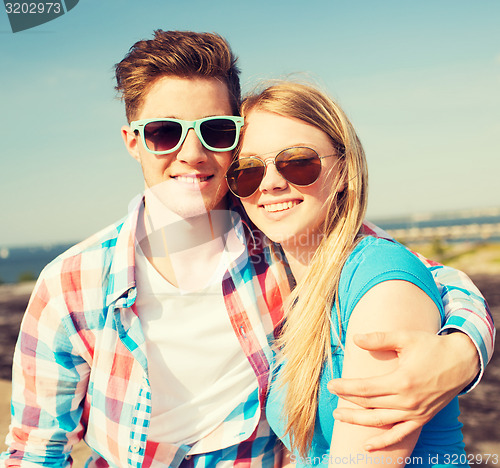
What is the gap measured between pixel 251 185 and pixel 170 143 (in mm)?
625

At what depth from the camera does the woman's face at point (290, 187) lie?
7.25 feet

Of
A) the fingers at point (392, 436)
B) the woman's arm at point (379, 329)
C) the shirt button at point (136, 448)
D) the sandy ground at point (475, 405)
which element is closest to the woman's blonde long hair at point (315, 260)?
the woman's arm at point (379, 329)

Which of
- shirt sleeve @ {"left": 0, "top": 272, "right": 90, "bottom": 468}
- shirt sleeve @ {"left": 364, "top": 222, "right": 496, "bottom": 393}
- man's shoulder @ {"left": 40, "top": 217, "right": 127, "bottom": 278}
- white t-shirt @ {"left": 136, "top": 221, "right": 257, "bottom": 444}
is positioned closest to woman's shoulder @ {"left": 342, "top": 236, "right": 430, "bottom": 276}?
shirt sleeve @ {"left": 364, "top": 222, "right": 496, "bottom": 393}

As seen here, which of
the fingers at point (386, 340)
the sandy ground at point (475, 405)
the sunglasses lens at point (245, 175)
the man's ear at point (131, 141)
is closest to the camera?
the fingers at point (386, 340)

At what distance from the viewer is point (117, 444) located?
7.94 ft

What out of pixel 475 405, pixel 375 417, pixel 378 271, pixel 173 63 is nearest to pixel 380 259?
pixel 378 271

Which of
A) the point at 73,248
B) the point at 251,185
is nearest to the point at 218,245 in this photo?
the point at 251,185

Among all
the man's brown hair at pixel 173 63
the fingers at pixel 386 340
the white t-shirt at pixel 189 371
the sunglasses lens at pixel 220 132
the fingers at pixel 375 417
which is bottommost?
the white t-shirt at pixel 189 371

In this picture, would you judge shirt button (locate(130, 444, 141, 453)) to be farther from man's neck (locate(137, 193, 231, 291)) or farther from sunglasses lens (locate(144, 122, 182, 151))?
sunglasses lens (locate(144, 122, 182, 151))

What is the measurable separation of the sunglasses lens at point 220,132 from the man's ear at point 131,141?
0.68 metres

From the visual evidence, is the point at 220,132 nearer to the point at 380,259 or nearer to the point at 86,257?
the point at 86,257

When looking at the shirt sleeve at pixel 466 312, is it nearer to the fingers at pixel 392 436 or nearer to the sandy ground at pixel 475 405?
the fingers at pixel 392 436

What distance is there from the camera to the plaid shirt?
2391 millimetres

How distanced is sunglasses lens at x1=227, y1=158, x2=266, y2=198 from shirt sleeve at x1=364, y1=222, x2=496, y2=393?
0.72 metres
